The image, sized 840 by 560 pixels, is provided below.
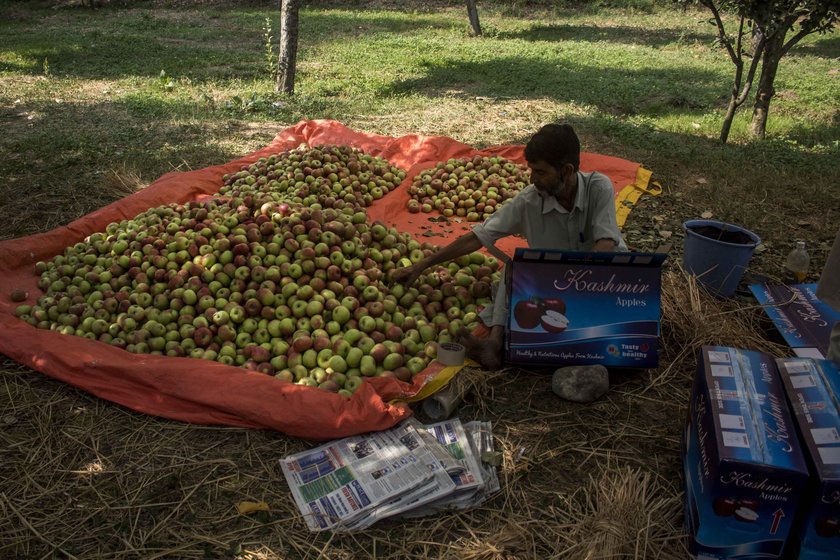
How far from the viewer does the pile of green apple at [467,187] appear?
5.85 m

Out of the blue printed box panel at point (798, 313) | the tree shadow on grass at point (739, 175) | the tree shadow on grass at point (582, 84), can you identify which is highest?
the tree shadow on grass at point (582, 84)

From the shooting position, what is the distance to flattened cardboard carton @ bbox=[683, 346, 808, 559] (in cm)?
225

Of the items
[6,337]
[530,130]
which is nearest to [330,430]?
[6,337]

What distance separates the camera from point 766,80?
758 centimetres

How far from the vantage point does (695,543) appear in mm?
2453

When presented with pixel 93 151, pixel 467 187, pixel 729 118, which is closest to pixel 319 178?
pixel 467 187

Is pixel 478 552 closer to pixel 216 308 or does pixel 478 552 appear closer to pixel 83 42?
pixel 216 308

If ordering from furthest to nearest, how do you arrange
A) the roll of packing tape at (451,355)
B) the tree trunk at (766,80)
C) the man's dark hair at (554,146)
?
1. the tree trunk at (766,80)
2. the roll of packing tape at (451,355)
3. the man's dark hair at (554,146)

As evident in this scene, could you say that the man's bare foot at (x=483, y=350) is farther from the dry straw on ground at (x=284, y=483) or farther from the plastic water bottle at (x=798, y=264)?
the plastic water bottle at (x=798, y=264)

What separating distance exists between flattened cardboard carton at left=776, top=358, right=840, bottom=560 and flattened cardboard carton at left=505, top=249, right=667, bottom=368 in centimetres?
92

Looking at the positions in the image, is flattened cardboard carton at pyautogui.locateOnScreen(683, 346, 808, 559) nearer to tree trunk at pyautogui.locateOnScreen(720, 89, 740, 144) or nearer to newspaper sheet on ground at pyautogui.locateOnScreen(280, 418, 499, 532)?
newspaper sheet on ground at pyautogui.locateOnScreen(280, 418, 499, 532)

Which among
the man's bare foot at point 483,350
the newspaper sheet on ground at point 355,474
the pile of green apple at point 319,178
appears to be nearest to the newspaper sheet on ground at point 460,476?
the newspaper sheet on ground at point 355,474

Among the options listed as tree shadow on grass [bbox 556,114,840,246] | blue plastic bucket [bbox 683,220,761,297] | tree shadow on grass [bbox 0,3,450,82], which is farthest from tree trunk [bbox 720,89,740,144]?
tree shadow on grass [bbox 0,3,450,82]

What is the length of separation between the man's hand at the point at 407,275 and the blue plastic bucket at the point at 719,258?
2076 millimetres
